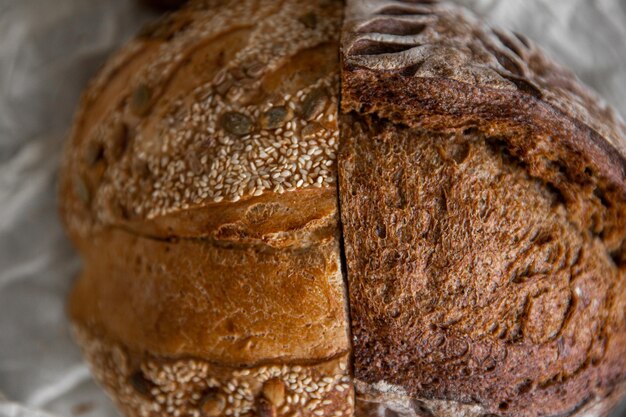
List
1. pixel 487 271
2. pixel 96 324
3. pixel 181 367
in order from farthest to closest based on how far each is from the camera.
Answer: pixel 96 324, pixel 181 367, pixel 487 271

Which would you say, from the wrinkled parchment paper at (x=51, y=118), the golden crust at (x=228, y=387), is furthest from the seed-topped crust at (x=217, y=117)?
the wrinkled parchment paper at (x=51, y=118)

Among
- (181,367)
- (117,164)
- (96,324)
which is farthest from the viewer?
(96,324)

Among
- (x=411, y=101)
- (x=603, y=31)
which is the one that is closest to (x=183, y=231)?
(x=411, y=101)

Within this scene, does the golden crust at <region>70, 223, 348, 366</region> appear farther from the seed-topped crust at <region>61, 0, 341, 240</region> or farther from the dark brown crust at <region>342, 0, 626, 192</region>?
the dark brown crust at <region>342, 0, 626, 192</region>

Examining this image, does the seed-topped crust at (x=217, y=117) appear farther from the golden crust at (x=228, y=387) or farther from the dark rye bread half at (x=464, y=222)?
the golden crust at (x=228, y=387)

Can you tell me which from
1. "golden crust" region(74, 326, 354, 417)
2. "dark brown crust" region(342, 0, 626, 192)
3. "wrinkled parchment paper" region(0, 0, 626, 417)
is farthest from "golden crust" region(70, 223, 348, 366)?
"wrinkled parchment paper" region(0, 0, 626, 417)

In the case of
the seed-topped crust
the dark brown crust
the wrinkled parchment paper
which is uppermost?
the dark brown crust

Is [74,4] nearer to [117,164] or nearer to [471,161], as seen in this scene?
[117,164]
